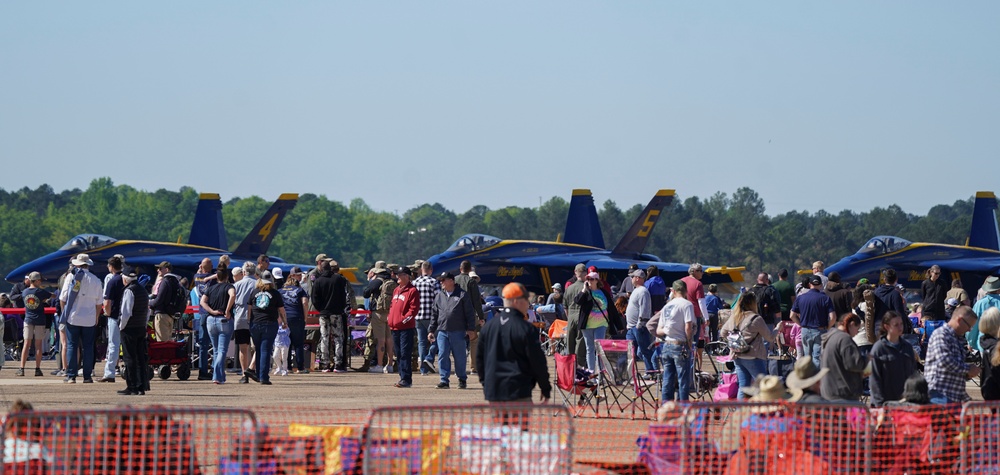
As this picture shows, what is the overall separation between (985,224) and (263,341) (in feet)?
125

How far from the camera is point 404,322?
51.5 ft

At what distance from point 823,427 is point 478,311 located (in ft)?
30.1

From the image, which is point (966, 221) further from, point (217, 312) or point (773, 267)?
point (217, 312)

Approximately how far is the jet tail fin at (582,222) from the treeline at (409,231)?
99606mm

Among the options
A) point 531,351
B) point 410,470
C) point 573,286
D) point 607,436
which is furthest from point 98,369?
point 410,470

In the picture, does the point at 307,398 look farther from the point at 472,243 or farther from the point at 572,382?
the point at 472,243

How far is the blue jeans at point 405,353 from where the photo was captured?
51.0ft

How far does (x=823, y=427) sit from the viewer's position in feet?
25.3

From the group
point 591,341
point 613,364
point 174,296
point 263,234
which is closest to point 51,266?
point 263,234

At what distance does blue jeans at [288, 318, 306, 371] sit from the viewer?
57.3ft

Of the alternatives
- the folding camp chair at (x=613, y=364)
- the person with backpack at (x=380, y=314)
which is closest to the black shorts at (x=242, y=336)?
the person with backpack at (x=380, y=314)

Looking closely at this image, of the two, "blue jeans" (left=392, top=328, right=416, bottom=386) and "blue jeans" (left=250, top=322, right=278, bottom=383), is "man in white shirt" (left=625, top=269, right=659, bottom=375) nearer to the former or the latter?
"blue jeans" (left=392, top=328, right=416, bottom=386)

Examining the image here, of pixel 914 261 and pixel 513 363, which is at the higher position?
pixel 914 261

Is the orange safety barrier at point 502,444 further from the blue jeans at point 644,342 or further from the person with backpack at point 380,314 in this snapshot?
the person with backpack at point 380,314
